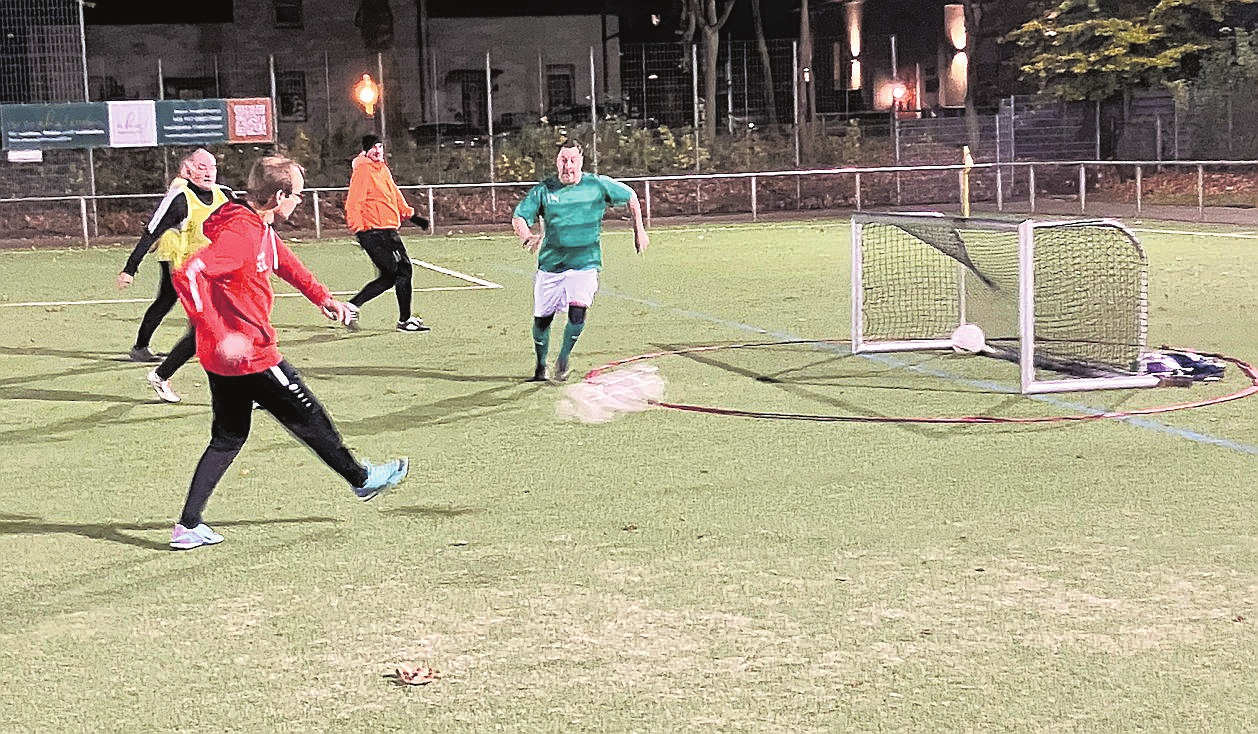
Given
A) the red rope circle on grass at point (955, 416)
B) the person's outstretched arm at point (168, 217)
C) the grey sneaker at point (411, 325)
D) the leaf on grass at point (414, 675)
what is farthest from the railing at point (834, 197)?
the leaf on grass at point (414, 675)

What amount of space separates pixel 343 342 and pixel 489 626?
31.8 feet

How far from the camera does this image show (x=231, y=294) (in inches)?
289

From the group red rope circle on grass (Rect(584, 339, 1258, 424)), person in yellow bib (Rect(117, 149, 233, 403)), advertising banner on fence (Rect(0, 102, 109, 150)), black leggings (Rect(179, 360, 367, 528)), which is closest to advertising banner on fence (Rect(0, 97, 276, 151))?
advertising banner on fence (Rect(0, 102, 109, 150))

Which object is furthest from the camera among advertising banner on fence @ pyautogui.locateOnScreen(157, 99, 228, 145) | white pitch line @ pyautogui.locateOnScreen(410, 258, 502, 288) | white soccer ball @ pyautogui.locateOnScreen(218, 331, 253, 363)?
advertising banner on fence @ pyautogui.locateOnScreen(157, 99, 228, 145)

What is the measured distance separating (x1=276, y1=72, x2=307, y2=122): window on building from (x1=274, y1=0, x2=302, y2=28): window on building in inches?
173

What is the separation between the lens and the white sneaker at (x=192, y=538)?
7.45 metres

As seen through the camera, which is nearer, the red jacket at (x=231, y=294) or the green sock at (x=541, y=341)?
the red jacket at (x=231, y=294)

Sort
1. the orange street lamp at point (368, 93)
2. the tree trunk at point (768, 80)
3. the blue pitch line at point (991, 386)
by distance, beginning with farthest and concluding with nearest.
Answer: the tree trunk at point (768, 80), the orange street lamp at point (368, 93), the blue pitch line at point (991, 386)

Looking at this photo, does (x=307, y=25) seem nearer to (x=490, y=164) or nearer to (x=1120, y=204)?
(x=490, y=164)

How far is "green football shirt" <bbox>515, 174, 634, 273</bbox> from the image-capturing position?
12.3 m

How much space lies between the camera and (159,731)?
16.5ft

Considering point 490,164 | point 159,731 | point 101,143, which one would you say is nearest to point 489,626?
point 159,731

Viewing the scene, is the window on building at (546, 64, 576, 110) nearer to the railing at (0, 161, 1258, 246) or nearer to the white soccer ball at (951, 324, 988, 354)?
the railing at (0, 161, 1258, 246)

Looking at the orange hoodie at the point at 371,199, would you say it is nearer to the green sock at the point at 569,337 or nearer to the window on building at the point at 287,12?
the green sock at the point at 569,337
